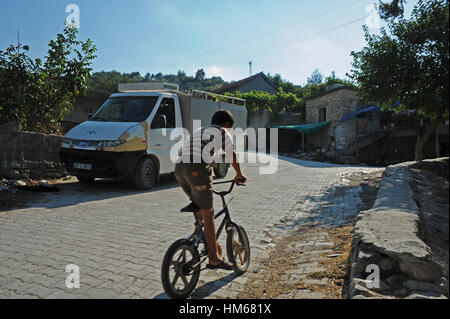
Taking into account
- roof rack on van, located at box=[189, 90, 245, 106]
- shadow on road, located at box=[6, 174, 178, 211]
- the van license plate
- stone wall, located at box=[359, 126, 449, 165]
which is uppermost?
roof rack on van, located at box=[189, 90, 245, 106]

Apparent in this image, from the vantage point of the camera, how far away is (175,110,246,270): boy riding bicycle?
3.28m

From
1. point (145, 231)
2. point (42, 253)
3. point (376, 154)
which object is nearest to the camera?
point (42, 253)

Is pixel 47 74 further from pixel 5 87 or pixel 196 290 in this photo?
pixel 196 290

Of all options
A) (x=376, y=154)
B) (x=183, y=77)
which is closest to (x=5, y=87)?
(x=376, y=154)

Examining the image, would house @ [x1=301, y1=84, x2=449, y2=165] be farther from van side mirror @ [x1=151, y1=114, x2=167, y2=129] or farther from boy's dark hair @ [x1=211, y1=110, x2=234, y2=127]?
boy's dark hair @ [x1=211, y1=110, x2=234, y2=127]

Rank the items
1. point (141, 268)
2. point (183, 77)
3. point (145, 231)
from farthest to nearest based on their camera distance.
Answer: point (183, 77)
point (145, 231)
point (141, 268)

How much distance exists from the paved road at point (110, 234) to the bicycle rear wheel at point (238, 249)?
0.14m

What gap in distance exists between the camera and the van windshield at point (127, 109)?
28.9ft

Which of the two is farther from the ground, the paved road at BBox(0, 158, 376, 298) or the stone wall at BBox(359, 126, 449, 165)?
the stone wall at BBox(359, 126, 449, 165)

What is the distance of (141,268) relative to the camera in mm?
3789

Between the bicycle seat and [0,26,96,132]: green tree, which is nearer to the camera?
the bicycle seat

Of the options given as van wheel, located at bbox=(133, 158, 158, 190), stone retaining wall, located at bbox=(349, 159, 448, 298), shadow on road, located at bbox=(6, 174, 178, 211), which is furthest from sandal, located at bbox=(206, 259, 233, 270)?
van wheel, located at bbox=(133, 158, 158, 190)

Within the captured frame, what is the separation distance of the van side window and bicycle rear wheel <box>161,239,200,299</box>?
652cm
